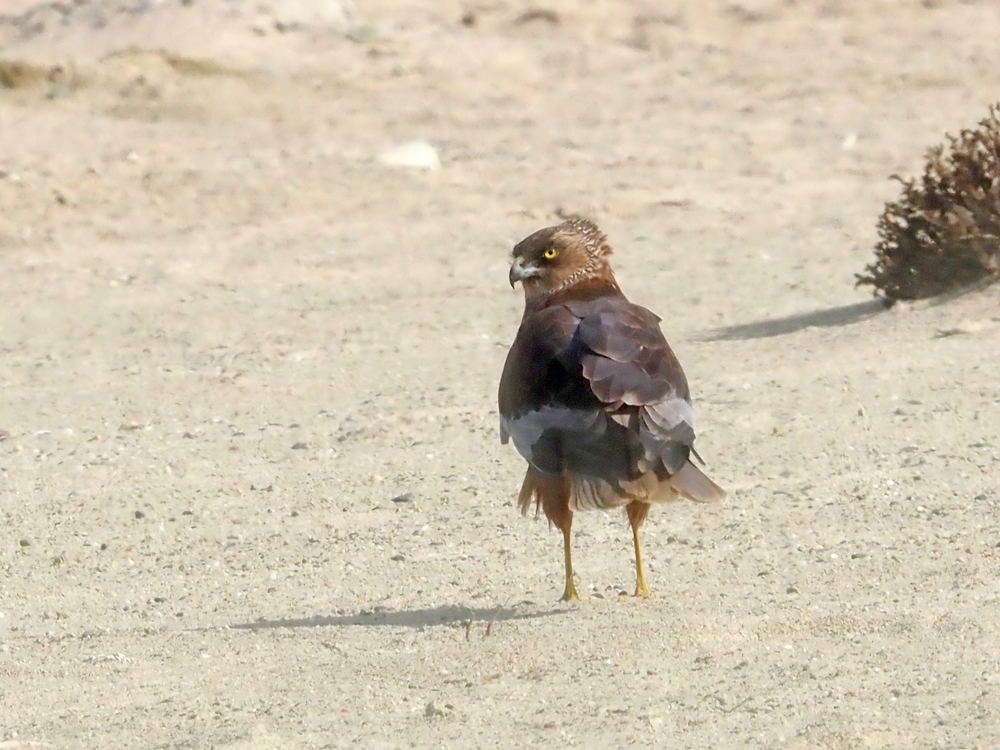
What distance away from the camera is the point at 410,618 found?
6113 millimetres

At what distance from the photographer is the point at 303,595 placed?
6.62m

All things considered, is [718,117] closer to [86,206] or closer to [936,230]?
[86,206]

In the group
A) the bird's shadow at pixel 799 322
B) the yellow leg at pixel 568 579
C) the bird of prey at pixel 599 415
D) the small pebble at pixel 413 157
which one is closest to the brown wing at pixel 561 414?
the bird of prey at pixel 599 415

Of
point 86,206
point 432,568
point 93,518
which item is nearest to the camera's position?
point 432,568

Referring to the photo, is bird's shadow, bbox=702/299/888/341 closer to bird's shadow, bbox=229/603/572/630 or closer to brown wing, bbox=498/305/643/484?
brown wing, bbox=498/305/643/484

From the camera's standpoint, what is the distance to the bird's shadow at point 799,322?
10.6m

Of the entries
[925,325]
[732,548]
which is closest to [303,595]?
[732,548]

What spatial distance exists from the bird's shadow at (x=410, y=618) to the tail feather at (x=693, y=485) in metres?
0.56

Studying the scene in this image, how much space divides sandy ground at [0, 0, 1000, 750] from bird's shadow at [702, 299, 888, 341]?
2.5 inches

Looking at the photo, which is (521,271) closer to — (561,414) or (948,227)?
(561,414)

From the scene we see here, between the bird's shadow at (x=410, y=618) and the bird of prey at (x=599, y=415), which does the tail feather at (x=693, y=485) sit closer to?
the bird of prey at (x=599, y=415)

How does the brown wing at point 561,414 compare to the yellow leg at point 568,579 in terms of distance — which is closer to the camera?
the brown wing at point 561,414

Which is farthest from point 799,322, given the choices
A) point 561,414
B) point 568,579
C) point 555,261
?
point 561,414

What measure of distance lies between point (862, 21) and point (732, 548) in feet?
54.6
